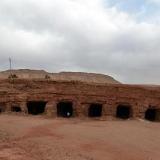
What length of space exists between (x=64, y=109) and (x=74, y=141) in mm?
16364

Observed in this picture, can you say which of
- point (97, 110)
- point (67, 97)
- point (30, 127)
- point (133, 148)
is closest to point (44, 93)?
point (67, 97)

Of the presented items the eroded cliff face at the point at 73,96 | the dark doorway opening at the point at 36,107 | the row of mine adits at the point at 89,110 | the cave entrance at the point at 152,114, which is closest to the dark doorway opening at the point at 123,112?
the row of mine adits at the point at 89,110

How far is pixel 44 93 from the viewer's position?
33.3 metres

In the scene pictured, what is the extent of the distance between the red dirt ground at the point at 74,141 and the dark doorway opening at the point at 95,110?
718 cm

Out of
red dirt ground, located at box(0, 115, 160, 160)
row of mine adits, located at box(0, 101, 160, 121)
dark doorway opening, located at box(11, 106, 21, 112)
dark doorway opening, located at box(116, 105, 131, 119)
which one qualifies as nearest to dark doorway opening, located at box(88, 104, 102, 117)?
row of mine adits, located at box(0, 101, 160, 121)

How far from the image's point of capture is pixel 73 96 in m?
33.4

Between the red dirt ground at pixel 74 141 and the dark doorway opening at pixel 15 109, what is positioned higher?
the dark doorway opening at pixel 15 109

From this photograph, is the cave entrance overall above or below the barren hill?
below

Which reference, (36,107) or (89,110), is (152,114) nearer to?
(89,110)

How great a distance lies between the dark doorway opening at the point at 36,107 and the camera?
34694 mm

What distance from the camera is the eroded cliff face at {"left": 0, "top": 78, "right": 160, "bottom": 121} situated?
3322 cm

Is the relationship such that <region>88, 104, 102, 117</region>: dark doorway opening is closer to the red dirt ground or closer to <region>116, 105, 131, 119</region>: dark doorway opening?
<region>116, 105, 131, 119</region>: dark doorway opening

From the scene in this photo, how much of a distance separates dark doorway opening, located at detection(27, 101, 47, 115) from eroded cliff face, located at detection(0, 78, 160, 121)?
1.23ft

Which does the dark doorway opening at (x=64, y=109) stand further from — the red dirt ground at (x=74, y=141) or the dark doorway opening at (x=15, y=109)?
the red dirt ground at (x=74, y=141)
